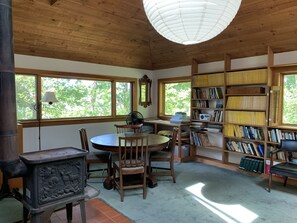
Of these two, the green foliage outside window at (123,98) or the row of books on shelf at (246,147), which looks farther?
the green foliage outside window at (123,98)

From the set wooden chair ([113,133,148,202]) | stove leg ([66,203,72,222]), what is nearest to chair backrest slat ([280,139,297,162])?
wooden chair ([113,133,148,202])

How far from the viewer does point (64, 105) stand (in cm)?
470

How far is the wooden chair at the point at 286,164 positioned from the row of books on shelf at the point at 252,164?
15.6 inches

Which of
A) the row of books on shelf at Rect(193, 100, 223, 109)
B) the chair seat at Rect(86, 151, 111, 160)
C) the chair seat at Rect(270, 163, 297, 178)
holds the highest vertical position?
the row of books on shelf at Rect(193, 100, 223, 109)

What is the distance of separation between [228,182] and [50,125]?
3442 millimetres

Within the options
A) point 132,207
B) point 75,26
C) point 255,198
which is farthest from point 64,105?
point 255,198

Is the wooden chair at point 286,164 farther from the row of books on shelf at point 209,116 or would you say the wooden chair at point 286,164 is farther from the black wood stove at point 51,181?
the black wood stove at point 51,181

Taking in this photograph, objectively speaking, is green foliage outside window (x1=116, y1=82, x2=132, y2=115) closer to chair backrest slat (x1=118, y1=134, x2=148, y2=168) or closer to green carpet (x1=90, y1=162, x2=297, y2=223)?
green carpet (x1=90, y1=162, x2=297, y2=223)

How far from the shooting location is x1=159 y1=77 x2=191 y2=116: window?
546cm

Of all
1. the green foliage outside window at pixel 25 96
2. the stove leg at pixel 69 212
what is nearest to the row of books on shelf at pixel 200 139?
the stove leg at pixel 69 212

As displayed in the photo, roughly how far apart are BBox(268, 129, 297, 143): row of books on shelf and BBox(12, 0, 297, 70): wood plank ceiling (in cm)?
137

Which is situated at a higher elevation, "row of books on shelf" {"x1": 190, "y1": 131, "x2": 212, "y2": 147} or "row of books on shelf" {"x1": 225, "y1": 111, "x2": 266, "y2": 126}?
"row of books on shelf" {"x1": 225, "y1": 111, "x2": 266, "y2": 126}

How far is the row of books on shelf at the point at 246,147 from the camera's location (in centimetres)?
397

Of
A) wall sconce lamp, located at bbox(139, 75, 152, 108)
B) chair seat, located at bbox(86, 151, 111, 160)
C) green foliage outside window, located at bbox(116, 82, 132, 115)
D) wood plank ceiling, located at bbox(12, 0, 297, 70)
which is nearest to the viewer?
wood plank ceiling, located at bbox(12, 0, 297, 70)
